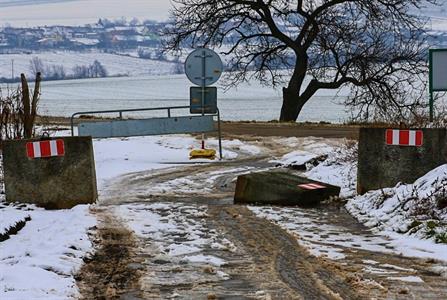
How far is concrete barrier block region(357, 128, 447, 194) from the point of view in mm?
12047

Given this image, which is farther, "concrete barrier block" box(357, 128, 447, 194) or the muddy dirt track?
"concrete barrier block" box(357, 128, 447, 194)

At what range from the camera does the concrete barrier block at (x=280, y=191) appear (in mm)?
12320

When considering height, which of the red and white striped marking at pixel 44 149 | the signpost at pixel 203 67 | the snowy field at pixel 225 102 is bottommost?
the snowy field at pixel 225 102

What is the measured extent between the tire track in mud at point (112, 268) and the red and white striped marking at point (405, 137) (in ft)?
14.0

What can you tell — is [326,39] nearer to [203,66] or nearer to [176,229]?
[203,66]

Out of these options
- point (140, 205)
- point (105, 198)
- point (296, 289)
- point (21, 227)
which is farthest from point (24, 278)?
point (105, 198)

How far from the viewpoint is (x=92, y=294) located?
6965 millimetres

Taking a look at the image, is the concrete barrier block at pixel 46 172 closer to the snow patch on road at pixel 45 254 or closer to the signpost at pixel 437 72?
the snow patch on road at pixel 45 254

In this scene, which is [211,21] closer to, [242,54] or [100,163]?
[242,54]

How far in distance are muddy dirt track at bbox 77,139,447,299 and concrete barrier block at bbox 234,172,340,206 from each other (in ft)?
1.01

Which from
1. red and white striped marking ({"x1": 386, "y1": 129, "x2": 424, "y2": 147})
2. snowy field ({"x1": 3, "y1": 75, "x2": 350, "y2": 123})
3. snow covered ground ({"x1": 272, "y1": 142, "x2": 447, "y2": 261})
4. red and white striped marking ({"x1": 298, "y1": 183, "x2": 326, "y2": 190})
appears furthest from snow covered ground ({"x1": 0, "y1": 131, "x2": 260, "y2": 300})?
snowy field ({"x1": 3, "y1": 75, "x2": 350, "y2": 123})

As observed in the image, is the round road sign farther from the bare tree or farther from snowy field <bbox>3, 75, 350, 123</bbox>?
the bare tree

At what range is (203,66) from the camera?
19.3m

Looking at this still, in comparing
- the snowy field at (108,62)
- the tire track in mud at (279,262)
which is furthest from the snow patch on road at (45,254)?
the snowy field at (108,62)
